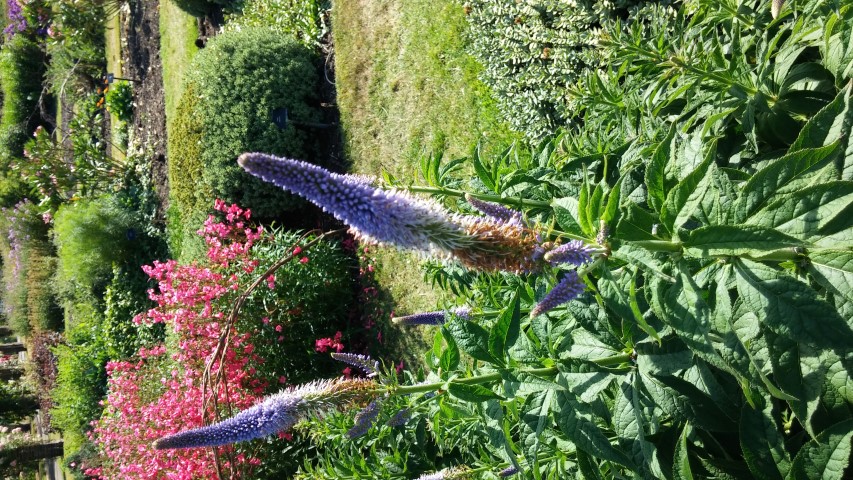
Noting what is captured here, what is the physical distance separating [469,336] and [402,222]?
0.69 meters

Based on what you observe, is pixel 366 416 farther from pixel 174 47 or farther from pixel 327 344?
pixel 174 47

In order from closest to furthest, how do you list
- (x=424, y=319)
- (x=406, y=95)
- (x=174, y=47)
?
1. (x=424, y=319)
2. (x=406, y=95)
3. (x=174, y=47)

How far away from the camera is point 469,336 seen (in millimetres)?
2033

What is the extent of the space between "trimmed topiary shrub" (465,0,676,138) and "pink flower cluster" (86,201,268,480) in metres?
3.12

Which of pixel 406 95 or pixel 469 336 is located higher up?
pixel 406 95

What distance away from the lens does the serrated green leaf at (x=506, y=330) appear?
185cm

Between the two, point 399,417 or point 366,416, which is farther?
point 399,417

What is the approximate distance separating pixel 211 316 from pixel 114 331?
217 inches

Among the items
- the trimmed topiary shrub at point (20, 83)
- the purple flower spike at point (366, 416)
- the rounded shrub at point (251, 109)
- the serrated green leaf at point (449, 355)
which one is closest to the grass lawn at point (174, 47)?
the rounded shrub at point (251, 109)

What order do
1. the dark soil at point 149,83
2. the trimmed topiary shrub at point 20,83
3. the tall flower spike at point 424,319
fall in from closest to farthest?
the tall flower spike at point 424,319, the dark soil at point 149,83, the trimmed topiary shrub at point 20,83

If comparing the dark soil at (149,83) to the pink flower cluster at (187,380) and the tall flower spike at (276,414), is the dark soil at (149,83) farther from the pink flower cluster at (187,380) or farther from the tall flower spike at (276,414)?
the tall flower spike at (276,414)

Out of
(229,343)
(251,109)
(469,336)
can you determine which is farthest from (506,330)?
(251,109)

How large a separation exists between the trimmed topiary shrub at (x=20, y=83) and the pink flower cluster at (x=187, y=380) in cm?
1267

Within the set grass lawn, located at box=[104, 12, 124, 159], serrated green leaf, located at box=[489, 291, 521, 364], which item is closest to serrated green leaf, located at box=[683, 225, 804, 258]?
serrated green leaf, located at box=[489, 291, 521, 364]
